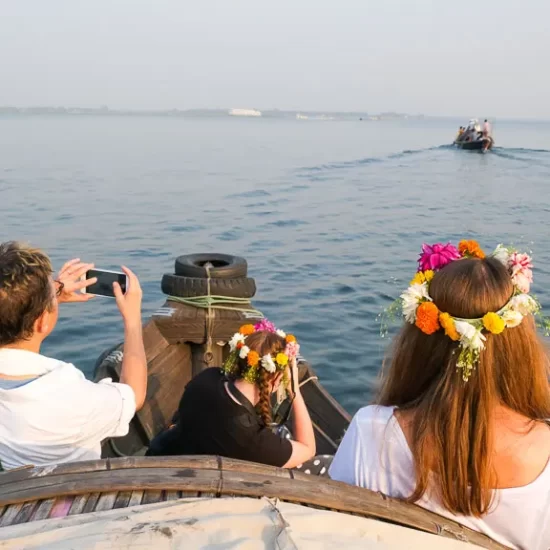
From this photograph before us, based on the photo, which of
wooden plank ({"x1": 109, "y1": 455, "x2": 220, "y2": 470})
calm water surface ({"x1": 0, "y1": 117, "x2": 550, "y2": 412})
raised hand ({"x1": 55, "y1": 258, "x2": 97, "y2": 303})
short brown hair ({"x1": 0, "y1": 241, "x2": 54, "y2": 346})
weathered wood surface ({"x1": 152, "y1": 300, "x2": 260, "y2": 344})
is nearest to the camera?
wooden plank ({"x1": 109, "y1": 455, "x2": 220, "y2": 470})

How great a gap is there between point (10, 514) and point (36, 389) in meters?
0.61

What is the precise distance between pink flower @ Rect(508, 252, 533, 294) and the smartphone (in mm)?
1673

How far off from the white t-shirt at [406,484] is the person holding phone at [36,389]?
101cm

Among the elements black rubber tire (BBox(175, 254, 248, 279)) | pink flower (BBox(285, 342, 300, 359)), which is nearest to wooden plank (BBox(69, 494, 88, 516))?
pink flower (BBox(285, 342, 300, 359))

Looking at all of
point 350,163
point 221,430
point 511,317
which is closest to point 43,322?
point 221,430

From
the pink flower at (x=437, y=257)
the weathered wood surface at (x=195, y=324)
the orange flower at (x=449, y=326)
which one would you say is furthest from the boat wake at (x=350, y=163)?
the orange flower at (x=449, y=326)

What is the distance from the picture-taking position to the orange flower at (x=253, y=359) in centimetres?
350

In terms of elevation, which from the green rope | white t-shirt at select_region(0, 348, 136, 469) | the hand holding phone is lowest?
the green rope

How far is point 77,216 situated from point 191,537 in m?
18.4

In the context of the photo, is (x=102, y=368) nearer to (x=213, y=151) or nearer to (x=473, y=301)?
(x=473, y=301)

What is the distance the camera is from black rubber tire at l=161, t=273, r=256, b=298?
618 cm

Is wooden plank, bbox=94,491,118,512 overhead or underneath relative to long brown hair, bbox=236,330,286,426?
overhead

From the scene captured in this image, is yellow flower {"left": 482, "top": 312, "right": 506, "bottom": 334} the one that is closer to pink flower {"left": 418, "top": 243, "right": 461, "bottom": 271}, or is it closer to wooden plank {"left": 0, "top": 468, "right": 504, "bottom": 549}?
pink flower {"left": 418, "top": 243, "right": 461, "bottom": 271}

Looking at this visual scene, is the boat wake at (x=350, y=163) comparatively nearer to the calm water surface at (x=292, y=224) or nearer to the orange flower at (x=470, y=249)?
the calm water surface at (x=292, y=224)
